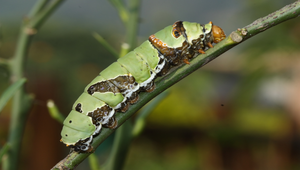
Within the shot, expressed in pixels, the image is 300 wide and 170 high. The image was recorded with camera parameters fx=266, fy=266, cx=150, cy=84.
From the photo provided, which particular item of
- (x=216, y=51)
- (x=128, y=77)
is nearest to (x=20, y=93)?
(x=128, y=77)

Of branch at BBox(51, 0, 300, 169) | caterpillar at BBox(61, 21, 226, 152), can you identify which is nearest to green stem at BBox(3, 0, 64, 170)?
caterpillar at BBox(61, 21, 226, 152)

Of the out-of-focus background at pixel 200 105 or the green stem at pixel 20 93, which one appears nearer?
the green stem at pixel 20 93

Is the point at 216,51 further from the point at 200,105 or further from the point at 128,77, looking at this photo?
the point at 200,105

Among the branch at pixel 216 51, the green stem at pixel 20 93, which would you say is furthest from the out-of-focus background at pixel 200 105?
the branch at pixel 216 51

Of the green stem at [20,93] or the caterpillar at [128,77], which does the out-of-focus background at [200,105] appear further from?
the green stem at [20,93]

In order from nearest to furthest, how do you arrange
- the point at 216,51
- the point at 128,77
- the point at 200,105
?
the point at 216,51 → the point at 128,77 → the point at 200,105
